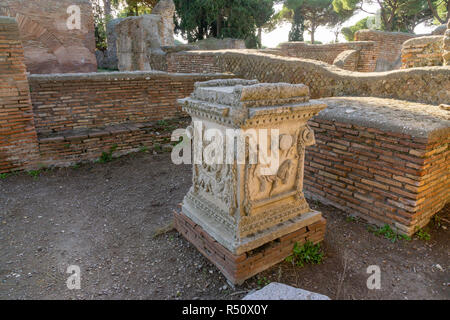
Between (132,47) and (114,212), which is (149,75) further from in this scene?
(132,47)

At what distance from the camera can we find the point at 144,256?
281 cm

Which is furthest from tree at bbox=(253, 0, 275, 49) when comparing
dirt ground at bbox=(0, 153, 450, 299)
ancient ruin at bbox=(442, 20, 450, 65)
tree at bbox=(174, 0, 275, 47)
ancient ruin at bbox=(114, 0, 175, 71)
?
dirt ground at bbox=(0, 153, 450, 299)

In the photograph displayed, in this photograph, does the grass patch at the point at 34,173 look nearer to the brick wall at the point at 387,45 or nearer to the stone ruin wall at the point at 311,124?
the stone ruin wall at the point at 311,124

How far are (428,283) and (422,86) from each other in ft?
8.97

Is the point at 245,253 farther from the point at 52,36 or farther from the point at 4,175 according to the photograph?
the point at 52,36

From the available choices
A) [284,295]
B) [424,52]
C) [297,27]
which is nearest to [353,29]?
[297,27]

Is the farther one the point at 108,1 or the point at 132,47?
the point at 108,1

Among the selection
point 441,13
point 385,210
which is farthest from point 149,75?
point 441,13

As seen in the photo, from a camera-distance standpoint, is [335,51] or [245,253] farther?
[335,51]

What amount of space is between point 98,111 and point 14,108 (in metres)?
1.21

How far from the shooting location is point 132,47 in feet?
36.4

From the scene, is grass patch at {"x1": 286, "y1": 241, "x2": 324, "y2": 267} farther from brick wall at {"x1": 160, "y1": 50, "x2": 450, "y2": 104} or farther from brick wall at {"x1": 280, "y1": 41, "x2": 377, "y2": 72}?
brick wall at {"x1": 280, "y1": 41, "x2": 377, "y2": 72}

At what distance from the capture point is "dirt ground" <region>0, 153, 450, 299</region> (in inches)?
93.8

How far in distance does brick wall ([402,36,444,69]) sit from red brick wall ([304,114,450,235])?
2974mm
